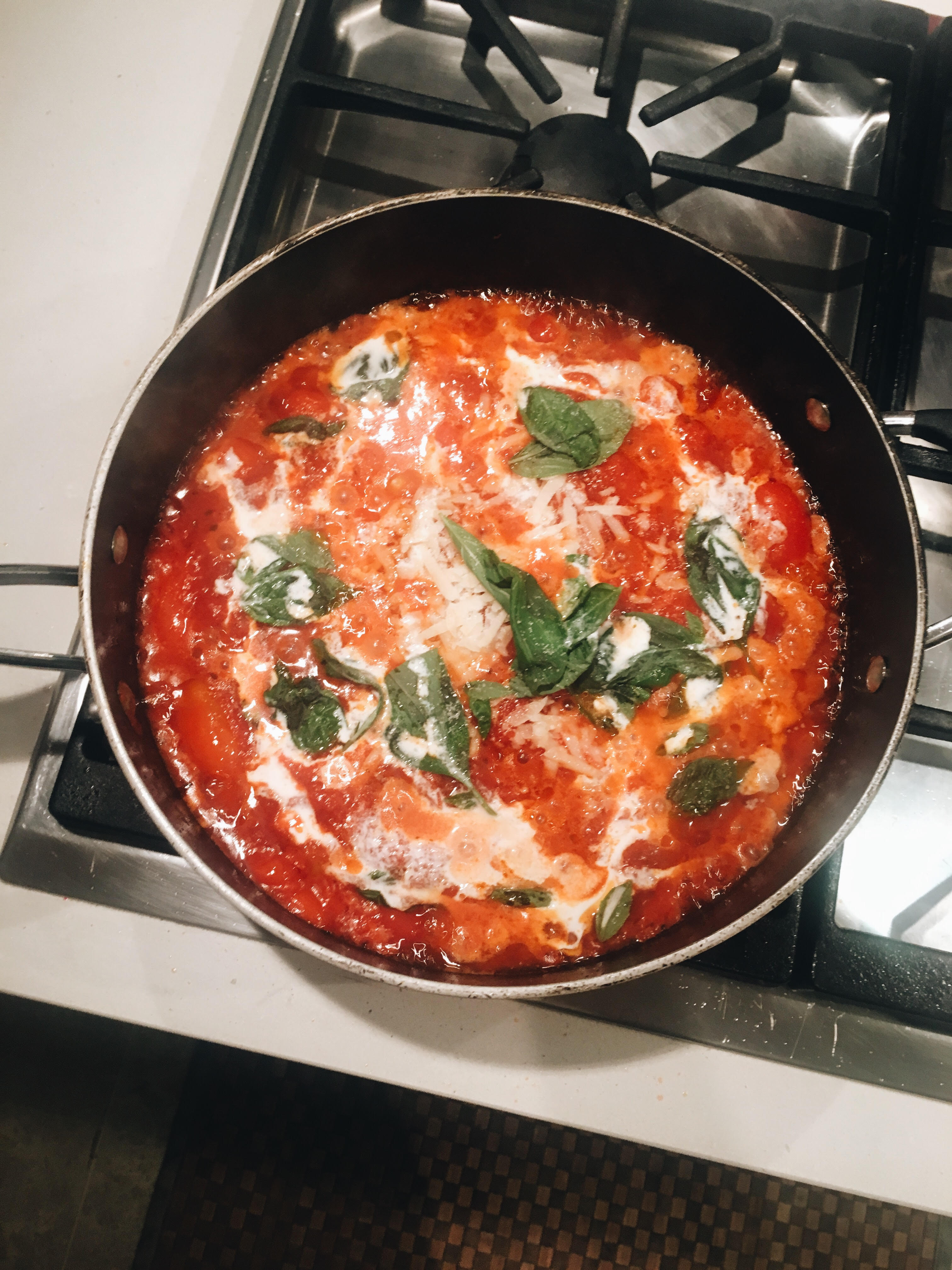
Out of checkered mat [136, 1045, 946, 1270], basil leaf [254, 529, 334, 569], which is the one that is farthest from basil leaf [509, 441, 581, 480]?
checkered mat [136, 1045, 946, 1270]

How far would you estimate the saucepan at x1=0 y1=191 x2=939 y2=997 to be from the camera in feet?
3.75

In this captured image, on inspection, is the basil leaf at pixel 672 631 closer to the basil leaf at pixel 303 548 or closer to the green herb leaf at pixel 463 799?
the green herb leaf at pixel 463 799

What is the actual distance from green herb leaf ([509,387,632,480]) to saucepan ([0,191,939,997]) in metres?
0.22

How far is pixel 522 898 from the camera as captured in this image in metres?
1.30

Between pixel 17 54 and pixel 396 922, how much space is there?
70.0 inches

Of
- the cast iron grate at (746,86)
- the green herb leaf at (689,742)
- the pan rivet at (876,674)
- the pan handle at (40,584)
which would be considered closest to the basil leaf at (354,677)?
the pan handle at (40,584)

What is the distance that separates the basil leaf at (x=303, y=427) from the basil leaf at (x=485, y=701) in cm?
54

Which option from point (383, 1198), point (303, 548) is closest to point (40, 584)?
point (303, 548)

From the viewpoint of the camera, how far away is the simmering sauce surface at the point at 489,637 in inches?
52.0

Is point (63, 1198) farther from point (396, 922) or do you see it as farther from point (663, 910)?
point (663, 910)

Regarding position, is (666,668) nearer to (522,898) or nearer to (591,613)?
(591,613)

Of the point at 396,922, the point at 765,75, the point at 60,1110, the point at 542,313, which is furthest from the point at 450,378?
the point at 60,1110

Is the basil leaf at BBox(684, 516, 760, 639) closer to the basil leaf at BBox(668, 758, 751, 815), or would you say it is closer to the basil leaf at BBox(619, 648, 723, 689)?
the basil leaf at BBox(619, 648, 723, 689)

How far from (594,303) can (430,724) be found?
0.85 m
